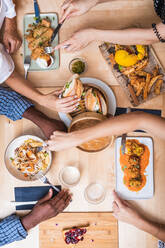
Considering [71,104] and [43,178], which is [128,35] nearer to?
[71,104]

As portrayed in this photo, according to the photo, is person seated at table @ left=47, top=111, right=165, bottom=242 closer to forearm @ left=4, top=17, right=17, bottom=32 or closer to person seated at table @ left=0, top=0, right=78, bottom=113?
person seated at table @ left=0, top=0, right=78, bottom=113

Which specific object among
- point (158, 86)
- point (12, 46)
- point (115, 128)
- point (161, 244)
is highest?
point (12, 46)

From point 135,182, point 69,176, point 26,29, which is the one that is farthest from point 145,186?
point 26,29

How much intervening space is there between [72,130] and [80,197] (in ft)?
1.31

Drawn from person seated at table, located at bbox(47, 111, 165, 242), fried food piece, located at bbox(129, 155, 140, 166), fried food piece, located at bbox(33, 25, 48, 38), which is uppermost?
fried food piece, located at bbox(33, 25, 48, 38)

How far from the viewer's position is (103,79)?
4.66ft

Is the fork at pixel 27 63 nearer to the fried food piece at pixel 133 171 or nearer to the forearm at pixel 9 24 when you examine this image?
the forearm at pixel 9 24

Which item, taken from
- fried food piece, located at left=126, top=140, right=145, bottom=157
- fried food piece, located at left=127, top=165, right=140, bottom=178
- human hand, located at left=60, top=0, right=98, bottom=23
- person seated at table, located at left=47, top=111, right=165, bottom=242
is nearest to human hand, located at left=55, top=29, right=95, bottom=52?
human hand, located at left=60, top=0, right=98, bottom=23

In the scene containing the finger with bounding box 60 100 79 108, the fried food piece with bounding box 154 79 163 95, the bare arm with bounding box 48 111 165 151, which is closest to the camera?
the bare arm with bounding box 48 111 165 151

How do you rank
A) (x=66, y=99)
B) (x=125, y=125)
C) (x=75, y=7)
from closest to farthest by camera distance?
1. (x=125, y=125)
2. (x=66, y=99)
3. (x=75, y=7)

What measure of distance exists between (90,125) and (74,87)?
0.21 m

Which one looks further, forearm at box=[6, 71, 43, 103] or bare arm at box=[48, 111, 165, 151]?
forearm at box=[6, 71, 43, 103]

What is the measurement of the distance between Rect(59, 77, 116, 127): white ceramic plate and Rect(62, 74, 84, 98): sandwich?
0.17 m

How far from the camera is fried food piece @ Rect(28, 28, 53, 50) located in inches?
54.9
